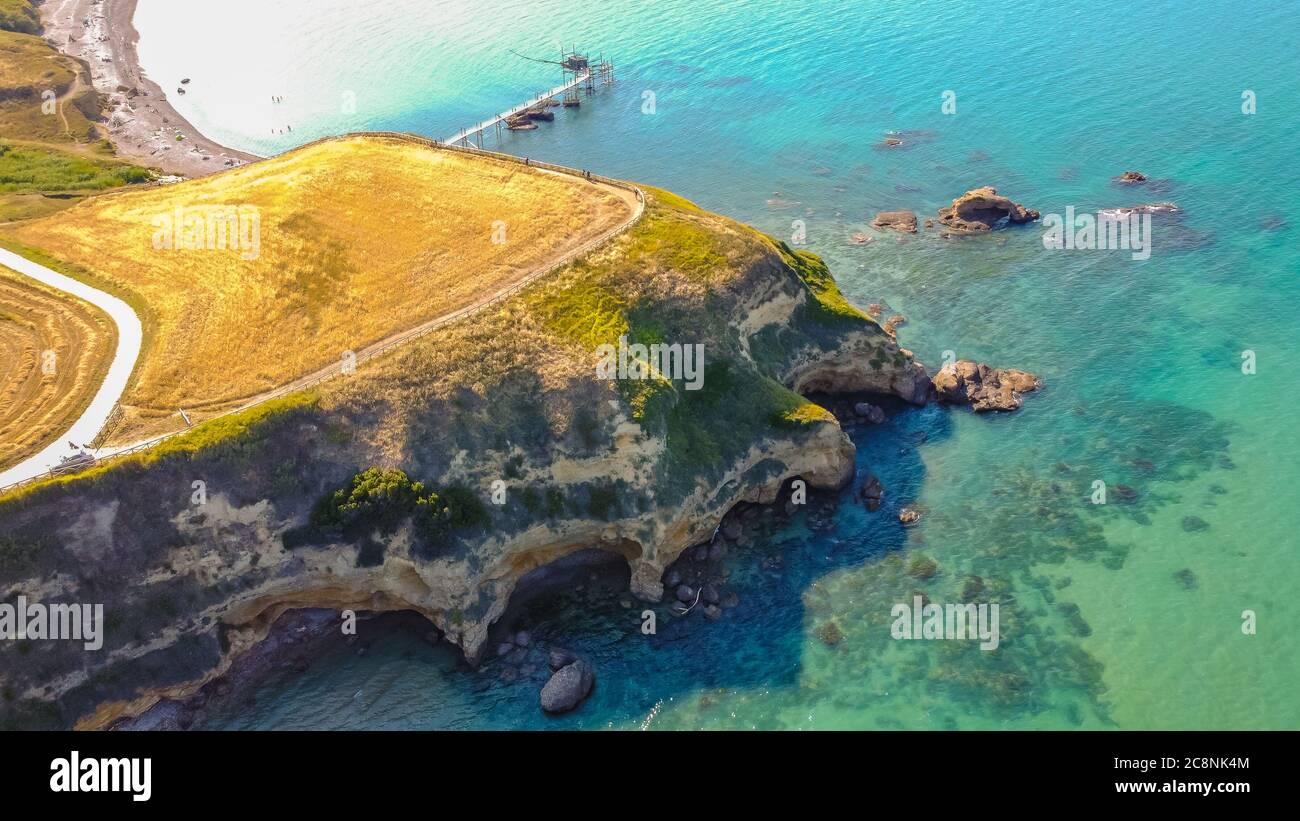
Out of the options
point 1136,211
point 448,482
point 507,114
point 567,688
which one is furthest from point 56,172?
point 1136,211

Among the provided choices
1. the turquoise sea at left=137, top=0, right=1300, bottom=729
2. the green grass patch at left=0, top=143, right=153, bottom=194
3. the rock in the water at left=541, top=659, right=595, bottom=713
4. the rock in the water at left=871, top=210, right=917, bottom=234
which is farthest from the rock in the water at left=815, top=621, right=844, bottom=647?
the green grass patch at left=0, top=143, right=153, bottom=194

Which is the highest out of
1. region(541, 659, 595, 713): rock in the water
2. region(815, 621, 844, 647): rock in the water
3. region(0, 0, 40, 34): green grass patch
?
region(0, 0, 40, 34): green grass patch

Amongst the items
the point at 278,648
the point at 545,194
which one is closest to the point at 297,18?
the point at 545,194

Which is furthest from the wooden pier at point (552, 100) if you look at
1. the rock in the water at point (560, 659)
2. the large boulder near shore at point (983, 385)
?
the rock in the water at point (560, 659)

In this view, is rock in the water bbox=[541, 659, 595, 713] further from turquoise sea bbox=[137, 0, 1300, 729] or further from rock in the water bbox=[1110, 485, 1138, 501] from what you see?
rock in the water bbox=[1110, 485, 1138, 501]

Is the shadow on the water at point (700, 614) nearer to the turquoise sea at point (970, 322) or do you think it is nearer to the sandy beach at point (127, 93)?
the turquoise sea at point (970, 322)
